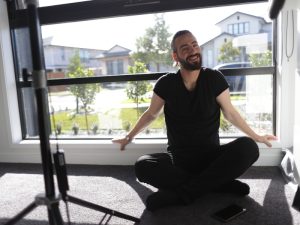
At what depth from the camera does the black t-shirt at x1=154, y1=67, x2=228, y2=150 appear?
6.10 feet

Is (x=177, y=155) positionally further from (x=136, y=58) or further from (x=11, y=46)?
(x=11, y=46)

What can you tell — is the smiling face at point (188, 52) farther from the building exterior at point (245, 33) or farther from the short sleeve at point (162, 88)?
the building exterior at point (245, 33)

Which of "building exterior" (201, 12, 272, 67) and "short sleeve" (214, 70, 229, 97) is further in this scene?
"building exterior" (201, 12, 272, 67)

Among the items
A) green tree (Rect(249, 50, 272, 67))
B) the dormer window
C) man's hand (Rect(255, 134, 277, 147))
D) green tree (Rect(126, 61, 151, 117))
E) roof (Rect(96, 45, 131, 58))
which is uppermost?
the dormer window

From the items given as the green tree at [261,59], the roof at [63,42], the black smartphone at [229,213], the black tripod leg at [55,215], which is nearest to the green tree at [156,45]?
the roof at [63,42]

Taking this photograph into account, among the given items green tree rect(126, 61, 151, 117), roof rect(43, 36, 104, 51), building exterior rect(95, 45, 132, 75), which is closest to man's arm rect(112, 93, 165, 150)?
green tree rect(126, 61, 151, 117)

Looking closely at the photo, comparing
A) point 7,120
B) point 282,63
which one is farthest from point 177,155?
point 7,120

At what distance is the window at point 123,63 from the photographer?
2.27m

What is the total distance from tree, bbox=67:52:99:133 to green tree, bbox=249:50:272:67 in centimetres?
125

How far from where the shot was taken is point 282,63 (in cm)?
211

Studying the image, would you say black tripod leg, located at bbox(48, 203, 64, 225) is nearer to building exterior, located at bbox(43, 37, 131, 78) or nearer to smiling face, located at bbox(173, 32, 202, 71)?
smiling face, located at bbox(173, 32, 202, 71)

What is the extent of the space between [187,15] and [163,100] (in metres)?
0.76

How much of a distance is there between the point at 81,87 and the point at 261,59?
146 centimetres

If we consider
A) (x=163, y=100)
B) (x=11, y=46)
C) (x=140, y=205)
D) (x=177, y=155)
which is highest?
(x=11, y=46)
